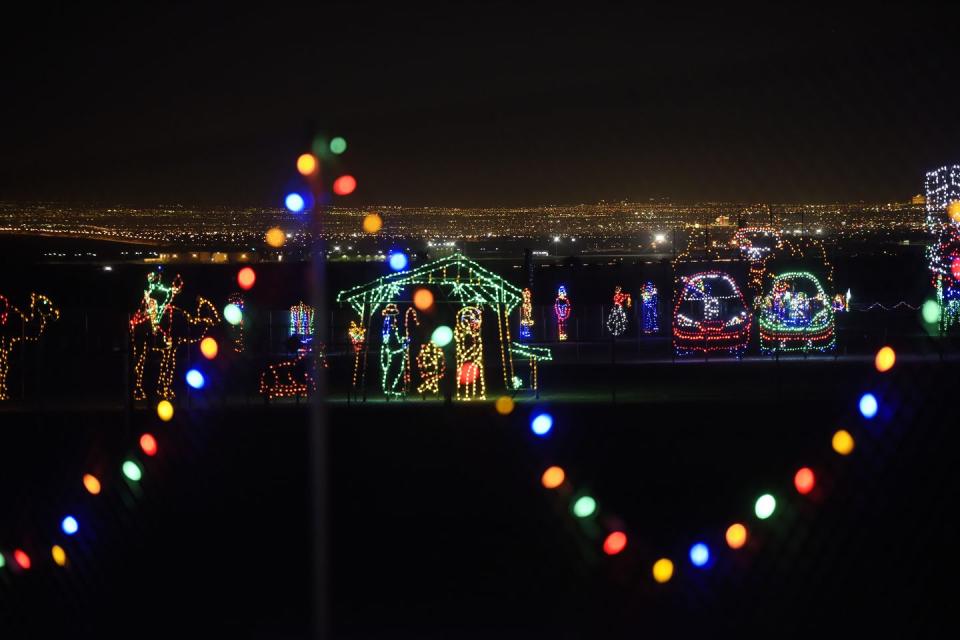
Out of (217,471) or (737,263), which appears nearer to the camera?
(217,471)

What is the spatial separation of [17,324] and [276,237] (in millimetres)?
16481

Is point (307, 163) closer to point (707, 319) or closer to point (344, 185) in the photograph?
point (344, 185)

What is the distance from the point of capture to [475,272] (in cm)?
1433

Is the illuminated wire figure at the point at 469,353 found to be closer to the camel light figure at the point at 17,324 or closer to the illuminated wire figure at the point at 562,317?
the camel light figure at the point at 17,324

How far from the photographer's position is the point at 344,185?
9.02 feet

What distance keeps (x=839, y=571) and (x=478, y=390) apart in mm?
9366

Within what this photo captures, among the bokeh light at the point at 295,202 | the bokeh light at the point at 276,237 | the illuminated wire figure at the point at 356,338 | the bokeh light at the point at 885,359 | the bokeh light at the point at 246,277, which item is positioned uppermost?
the illuminated wire figure at the point at 356,338

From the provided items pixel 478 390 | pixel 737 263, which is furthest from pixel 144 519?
pixel 737 263

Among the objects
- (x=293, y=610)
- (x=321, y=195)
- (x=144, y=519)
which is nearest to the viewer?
(x=321, y=195)

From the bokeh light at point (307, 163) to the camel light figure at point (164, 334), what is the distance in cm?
1088

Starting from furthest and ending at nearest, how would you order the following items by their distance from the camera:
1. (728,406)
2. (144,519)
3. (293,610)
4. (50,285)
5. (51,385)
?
(50,285)
(51,385)
(728,406)
(144,519)
(293,610)

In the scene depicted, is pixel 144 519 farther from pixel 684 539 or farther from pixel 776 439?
pixel 776 439

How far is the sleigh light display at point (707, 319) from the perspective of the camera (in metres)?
20.9

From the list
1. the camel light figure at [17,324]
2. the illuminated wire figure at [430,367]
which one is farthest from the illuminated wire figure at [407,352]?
the camel light figure at [17,324]
